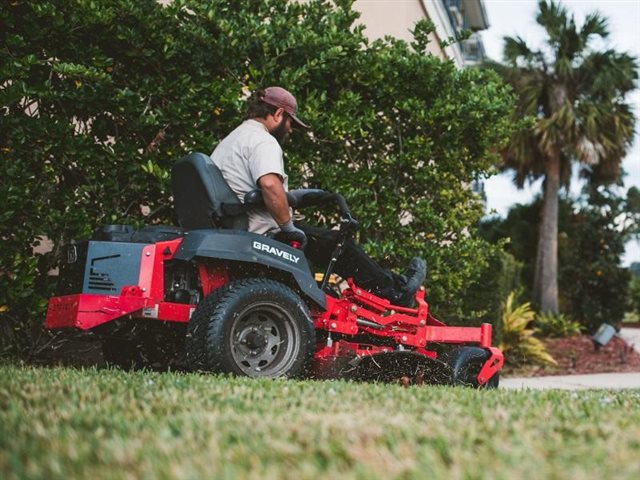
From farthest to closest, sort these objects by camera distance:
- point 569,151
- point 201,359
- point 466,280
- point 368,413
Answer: point 569,151 < point 466,280 < point 201,359 < point 368,413

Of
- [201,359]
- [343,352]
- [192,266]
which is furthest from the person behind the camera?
[343,352]

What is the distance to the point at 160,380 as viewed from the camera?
4023mm

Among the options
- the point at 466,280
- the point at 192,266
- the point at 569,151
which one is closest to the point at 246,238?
the point at 192,266

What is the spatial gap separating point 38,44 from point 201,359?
296 cm

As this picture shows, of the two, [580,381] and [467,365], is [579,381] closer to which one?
[580,381]

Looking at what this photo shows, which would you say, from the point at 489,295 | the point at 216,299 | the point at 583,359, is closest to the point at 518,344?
the point at 583,359

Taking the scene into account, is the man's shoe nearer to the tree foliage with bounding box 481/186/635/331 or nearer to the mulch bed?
the mulch bed

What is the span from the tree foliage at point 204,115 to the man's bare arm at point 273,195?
4.56 ft

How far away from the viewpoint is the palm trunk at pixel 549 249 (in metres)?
22.0

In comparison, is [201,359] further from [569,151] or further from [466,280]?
[569,151]

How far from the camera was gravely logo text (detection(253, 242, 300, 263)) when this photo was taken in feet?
16.7

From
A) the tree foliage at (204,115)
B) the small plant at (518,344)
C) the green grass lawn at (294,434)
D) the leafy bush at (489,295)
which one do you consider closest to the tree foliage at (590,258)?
the small plant at (518,344)

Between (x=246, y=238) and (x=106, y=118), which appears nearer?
(x=246, y=238)

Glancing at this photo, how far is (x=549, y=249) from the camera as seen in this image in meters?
22.4
